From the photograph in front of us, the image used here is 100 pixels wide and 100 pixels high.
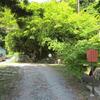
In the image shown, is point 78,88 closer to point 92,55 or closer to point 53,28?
point 92,55

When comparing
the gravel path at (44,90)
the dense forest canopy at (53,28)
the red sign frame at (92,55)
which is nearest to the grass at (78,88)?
the gravel path at (44,90)

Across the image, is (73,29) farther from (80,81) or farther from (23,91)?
(23,91)

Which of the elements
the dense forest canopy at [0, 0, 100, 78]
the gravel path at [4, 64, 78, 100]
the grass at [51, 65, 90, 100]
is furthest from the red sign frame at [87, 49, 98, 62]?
the dense forest canopy at [0, 0, 100, 78]

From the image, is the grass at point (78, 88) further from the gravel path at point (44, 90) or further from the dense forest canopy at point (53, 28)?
the dense forest canopy at point (53, 28)

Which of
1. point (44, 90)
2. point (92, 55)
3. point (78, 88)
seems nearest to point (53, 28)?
point (78, 88)

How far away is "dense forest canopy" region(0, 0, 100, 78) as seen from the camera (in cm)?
1476

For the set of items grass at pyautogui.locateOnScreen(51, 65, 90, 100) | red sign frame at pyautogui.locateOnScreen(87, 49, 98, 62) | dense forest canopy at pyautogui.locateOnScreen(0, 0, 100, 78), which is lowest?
grass at pyautogui.locateOnScreen(51, 65, 90, 100)

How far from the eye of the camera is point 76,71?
575 inches

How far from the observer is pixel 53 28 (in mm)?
28219

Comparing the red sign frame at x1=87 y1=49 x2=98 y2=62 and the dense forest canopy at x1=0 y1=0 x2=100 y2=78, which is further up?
the dense forest canopy at x1=0 y1=0 x2=100 y2=78

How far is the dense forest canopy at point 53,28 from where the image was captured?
48.4 ft

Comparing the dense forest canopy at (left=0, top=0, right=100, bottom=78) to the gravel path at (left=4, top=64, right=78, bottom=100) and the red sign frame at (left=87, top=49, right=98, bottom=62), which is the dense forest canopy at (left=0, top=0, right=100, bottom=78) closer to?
the gravel path at (left=4, top=64, right=78, bottom=100)

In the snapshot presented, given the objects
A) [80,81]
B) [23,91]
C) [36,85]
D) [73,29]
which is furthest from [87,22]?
[23,91]

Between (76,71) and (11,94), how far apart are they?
3.73m
